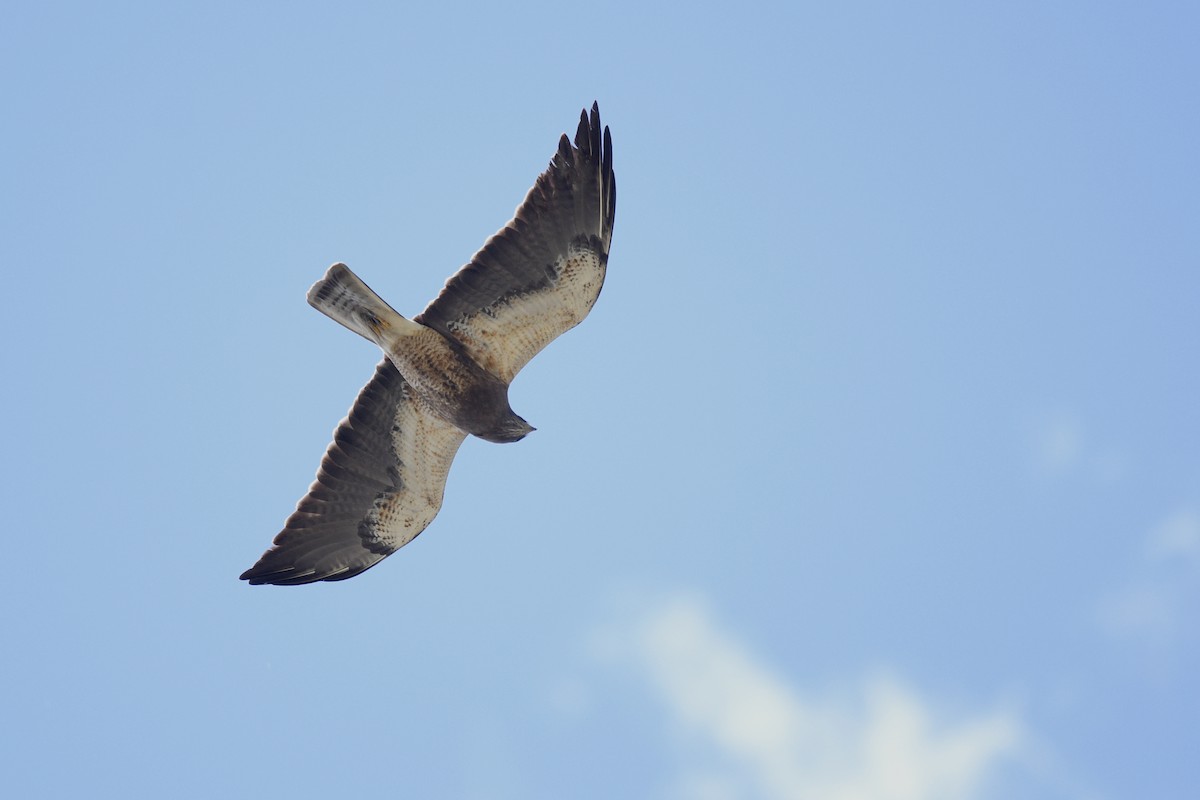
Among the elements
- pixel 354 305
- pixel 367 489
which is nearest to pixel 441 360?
pixel 354 305

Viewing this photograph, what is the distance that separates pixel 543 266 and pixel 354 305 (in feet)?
5.47

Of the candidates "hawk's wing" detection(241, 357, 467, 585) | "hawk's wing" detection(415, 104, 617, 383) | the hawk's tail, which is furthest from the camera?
"hawk's wing" detection(241, 357, 467, 585)

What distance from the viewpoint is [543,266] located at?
32.6ft

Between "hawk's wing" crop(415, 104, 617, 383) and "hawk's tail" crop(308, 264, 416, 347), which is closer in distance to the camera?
"hawk's wing" crop(415, 104, 617, 383)

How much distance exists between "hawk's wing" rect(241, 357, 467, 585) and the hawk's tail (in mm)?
615

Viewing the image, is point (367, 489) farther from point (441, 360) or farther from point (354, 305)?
point (354, 305)

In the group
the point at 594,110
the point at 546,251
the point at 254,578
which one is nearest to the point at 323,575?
the point at 254,578

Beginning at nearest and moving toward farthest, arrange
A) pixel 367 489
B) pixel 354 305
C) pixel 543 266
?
pixel 543 266 → pixel 354 305 → pixel 367 489

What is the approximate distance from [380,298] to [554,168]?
1826 mm

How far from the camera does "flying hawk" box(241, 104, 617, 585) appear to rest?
978cm

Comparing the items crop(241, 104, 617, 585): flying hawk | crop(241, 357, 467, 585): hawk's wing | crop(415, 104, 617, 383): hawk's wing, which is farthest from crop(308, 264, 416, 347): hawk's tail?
crop(241, 357, 467, 585): hawk's wing

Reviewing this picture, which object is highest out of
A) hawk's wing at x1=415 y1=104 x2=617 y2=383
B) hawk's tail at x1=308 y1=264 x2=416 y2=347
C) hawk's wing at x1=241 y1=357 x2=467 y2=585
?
hawk's wing at x1=415 y1=104 x2=617 y2=383

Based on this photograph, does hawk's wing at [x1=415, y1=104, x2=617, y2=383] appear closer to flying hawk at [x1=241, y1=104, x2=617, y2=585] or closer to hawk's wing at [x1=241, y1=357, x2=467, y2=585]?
flying hawk at [x1=241, y1=104, x2=617, y2=585]

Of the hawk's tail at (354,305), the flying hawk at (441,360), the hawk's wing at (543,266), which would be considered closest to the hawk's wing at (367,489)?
the flying hawk at (441,360)
